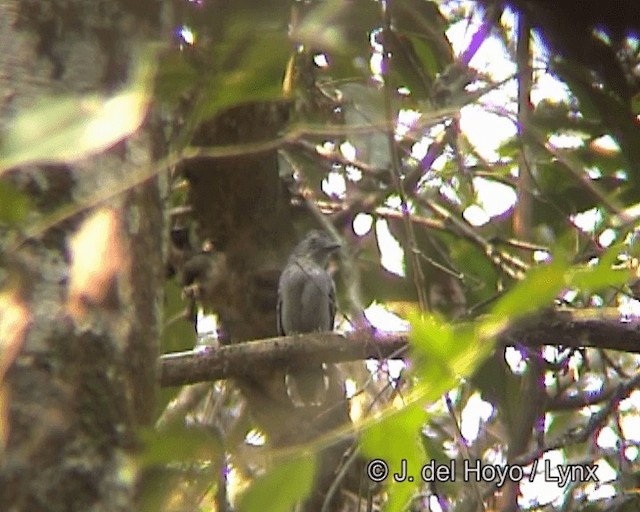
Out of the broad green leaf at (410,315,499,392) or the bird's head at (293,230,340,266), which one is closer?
the broad green leaf at (410,315,499,392)

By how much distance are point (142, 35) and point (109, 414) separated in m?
0.43

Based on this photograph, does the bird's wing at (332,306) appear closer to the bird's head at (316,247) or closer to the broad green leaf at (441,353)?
the bird's head at (316,247)

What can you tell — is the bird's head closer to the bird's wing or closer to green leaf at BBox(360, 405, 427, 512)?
the bird's wing

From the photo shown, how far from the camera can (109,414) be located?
1.13 m

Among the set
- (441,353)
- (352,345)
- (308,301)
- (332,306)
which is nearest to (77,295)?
(441,353)

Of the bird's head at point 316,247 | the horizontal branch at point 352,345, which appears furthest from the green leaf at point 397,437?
the bird's head at point 316,247

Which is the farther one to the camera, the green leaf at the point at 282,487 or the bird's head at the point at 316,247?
the bird's head at the point at 316,247

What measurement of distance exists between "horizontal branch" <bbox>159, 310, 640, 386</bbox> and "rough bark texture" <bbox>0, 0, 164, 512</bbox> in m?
1.22

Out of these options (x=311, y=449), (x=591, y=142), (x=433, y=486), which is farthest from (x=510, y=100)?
(x=311, y=449)

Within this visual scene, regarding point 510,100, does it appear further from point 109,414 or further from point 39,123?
point 39,123

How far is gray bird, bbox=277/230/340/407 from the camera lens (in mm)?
3713

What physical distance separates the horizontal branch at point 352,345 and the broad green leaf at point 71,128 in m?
1.65

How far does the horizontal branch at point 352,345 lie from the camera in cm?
265

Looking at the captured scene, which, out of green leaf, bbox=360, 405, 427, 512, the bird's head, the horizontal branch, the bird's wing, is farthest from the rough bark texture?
the bird's wing
